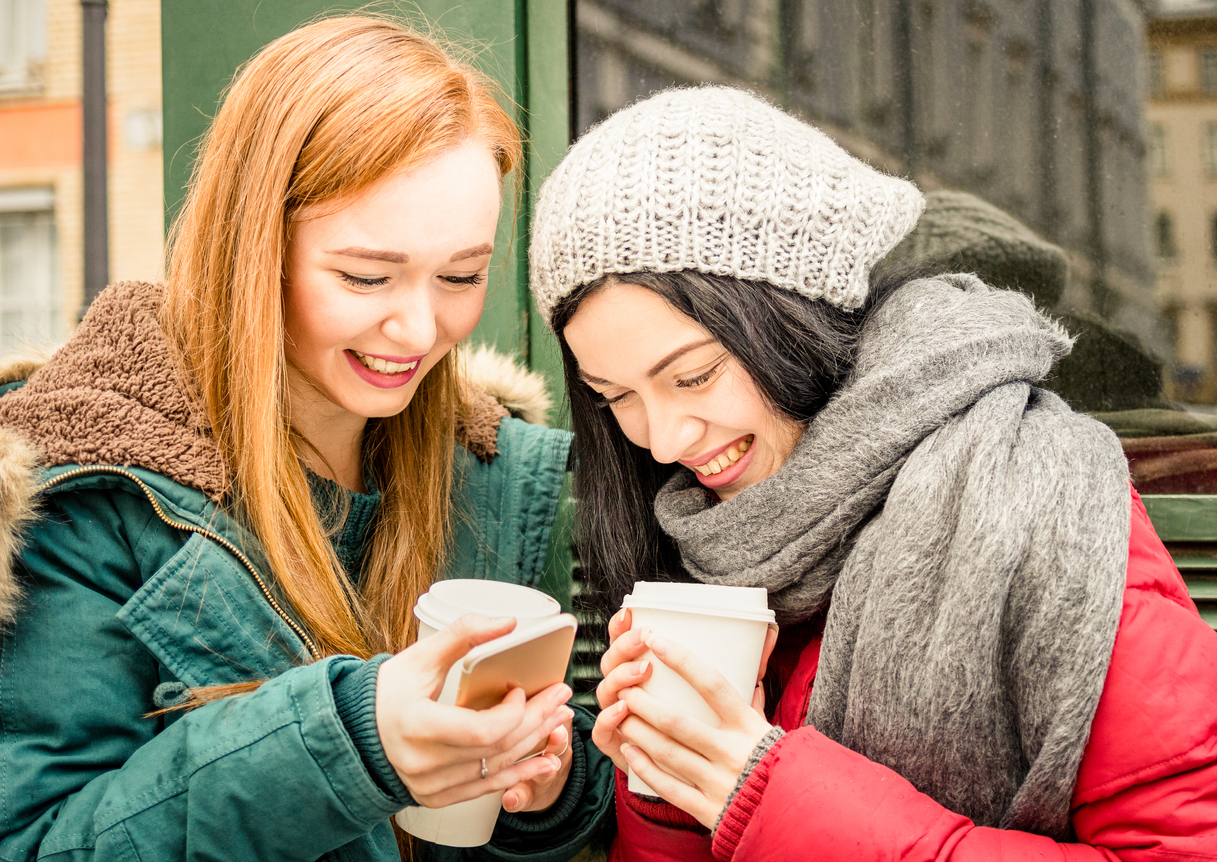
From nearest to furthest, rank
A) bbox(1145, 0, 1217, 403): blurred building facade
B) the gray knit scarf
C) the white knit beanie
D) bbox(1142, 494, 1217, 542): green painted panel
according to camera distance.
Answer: the gray knit scarf → the white knit beanie → bbox(1142, 494, 1217, 542): green painted panel → bbox(1145, 0, 1217, 403): blurred building facade

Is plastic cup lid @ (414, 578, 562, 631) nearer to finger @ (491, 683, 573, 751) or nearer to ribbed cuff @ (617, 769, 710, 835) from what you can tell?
finger @ (491, 683, 573, 751)

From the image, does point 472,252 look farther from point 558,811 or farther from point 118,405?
point 558,811

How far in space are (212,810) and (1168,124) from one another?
251cm

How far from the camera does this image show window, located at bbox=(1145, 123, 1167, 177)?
2303 millimetres

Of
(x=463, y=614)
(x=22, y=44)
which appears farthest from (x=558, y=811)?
(x=22, y=44)

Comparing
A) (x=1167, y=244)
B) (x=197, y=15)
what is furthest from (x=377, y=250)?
(x=1167, y=244)

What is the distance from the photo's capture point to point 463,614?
1270 millimetres

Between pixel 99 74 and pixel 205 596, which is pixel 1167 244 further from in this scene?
pixel 99 74

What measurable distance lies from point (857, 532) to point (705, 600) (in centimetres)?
31

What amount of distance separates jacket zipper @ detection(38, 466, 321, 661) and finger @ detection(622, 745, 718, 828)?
1.80ft

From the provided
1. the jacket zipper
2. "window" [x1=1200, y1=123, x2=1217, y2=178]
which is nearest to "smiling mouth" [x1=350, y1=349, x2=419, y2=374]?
the jacket zipper

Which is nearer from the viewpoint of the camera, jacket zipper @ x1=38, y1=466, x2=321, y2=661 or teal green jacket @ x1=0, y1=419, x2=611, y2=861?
teal green jacket @ x1=0, y1=419, x2=611, y2=861

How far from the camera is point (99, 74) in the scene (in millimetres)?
3391

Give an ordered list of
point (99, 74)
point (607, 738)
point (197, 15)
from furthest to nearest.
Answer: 1. point (99, 74)
2. point (197, 15)
3. point (607, 738)
